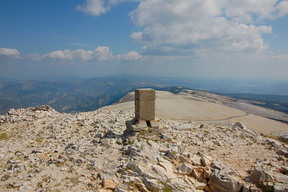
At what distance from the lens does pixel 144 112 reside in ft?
37.1

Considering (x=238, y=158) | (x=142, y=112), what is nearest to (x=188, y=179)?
(x=238, y=158)

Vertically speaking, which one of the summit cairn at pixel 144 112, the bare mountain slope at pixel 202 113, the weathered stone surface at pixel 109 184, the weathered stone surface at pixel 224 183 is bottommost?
the bare mountain slope at pixel 202 113

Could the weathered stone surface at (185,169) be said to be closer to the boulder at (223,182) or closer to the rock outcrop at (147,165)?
the rock outcrop at (147,165)

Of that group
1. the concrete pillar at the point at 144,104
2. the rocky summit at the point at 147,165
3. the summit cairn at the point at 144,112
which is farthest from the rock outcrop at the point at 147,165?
the concrete pillar at the point at 144,104

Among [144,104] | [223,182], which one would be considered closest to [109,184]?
[223,182]

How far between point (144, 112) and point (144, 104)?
51 centimetres

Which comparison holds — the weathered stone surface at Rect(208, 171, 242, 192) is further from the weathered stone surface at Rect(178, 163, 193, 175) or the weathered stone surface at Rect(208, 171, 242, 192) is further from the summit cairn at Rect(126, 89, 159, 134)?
the summit cairn at Rect(126, 89, 159, 134)

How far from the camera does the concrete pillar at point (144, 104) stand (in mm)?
11172

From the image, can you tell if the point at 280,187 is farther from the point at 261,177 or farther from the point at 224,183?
the point at 224,183

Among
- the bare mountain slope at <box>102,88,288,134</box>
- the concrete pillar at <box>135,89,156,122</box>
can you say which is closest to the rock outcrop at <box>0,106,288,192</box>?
the concrete pillar at <box>135,89,156,122</box>

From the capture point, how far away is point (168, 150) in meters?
8.64

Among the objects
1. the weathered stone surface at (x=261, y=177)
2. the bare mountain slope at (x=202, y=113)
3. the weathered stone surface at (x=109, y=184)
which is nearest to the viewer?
the weathered stone surface at (x=109, y=184)

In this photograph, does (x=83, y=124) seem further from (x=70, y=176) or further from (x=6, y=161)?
(x=70, y=176)

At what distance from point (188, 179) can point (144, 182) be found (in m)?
1.79
